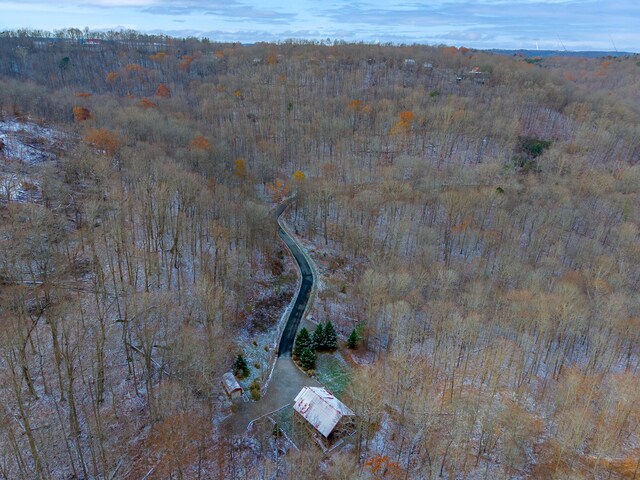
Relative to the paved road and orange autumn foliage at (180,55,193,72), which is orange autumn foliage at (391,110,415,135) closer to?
the paved road

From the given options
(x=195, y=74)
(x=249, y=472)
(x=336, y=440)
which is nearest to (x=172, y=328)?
(x=249, y=472)

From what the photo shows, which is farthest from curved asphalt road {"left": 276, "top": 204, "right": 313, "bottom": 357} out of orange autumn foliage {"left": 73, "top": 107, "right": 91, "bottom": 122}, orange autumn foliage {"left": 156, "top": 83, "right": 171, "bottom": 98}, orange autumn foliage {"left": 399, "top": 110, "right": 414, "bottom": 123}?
orange autumn foliage {"left": 156, "top": 83, "right": 171, "bottom": 98}

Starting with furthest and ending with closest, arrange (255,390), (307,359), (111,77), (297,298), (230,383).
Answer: (111,77) → (297,298) → (307,359) → (255,390) → (230,383)

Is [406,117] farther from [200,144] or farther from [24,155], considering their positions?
[24,155]

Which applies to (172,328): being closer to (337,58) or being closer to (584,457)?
(584,457)

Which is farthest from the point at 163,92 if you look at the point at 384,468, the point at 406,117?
the point at 384,468

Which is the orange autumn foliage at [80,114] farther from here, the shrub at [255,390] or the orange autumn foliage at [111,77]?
the shrub at [255,390]

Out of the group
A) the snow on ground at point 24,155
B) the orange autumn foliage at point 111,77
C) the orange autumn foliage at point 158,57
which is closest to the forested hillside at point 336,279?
the snow on ground at point 24,155
